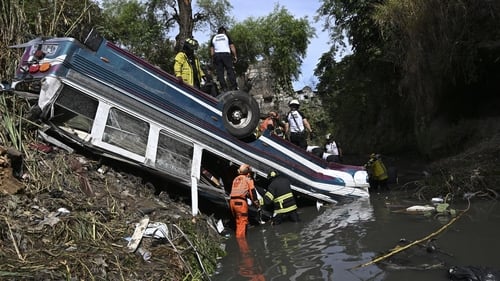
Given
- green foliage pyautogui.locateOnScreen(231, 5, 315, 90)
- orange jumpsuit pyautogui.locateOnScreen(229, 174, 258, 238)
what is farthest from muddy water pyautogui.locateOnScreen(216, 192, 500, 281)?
green foliage pyautogui.locateOnScreen(231, 5, 315, 90)

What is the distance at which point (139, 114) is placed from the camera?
6957 millimetres

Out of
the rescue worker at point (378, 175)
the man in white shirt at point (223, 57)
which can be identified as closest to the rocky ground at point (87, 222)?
the man in white shirt at point (223, 57)

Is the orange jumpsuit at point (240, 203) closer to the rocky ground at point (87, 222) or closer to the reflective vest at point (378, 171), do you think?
the rocky ground at point (87, 222)

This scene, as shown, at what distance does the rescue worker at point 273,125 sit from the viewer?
8733mm

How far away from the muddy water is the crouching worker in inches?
7.1

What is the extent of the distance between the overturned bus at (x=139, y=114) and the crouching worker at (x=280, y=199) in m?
0.32

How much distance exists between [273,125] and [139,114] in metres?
2.90

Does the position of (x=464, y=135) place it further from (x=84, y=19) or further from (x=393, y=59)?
(x=84, y=19)

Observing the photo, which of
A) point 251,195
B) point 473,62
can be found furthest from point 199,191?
point 473,62

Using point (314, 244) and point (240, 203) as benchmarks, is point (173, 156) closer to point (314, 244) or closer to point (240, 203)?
point (240, 203)

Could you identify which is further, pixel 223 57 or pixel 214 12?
pixel 214 12

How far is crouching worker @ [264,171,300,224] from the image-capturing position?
7973mm

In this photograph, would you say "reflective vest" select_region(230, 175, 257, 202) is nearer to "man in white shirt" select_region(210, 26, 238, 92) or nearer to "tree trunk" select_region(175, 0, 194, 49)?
"man in white shirt" select_region(210, 26, 238, 92)

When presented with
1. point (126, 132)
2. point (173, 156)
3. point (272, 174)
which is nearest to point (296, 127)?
point (272, 174)
